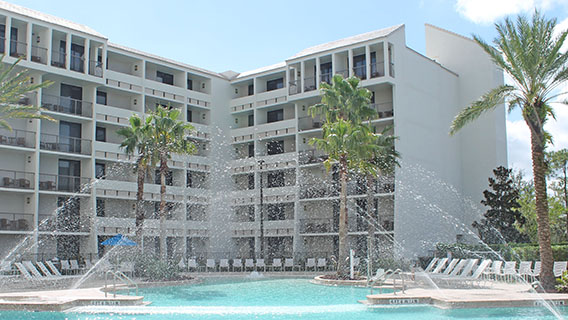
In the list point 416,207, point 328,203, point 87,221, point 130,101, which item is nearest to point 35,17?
point 130,101

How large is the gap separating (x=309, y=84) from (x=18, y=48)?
2006 cm

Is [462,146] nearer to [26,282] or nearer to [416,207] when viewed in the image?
[416,207]

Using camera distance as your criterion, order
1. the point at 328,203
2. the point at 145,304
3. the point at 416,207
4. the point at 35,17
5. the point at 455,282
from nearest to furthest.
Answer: the point at 145,304
the point at 455,282
the point at 35,17
the point at 416,207
the point at 328,203

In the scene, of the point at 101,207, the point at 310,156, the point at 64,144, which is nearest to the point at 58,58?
the point at 64,144

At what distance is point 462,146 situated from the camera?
1801 inches

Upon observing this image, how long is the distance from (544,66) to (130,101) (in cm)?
3032

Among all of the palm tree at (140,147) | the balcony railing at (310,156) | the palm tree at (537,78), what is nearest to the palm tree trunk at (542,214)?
the palm tree at (537,78)

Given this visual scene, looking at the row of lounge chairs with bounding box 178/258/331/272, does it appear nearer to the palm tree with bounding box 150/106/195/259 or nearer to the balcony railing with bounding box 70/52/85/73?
the palm tree with bounding box 150/106/195/259

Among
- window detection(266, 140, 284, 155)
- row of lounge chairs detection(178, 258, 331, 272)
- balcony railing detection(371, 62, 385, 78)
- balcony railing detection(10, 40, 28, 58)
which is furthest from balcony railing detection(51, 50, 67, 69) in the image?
balcony railing detection(371, 62, 385, 78)

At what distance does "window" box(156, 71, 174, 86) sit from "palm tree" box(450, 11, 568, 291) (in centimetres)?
2999

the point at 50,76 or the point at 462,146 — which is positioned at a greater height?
the point at 50,76

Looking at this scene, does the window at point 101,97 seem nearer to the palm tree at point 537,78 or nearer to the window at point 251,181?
the window at point 251,181

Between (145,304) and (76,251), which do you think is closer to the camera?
(145,304)

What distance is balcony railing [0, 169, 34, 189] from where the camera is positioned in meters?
34.4
